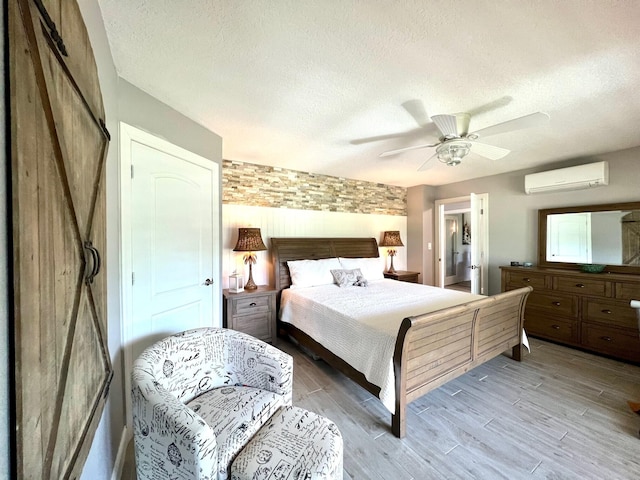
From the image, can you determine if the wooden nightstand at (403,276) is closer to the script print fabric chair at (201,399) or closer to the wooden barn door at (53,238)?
the script print fabric chair at (201,399)

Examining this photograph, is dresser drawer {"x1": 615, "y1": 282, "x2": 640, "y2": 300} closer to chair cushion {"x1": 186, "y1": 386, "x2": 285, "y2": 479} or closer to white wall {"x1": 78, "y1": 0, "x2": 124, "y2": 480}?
chair cushion {"x1": 186, "y1": 386, "x2": 285, "y2": 479}

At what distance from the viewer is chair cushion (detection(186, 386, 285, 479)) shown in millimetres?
1187

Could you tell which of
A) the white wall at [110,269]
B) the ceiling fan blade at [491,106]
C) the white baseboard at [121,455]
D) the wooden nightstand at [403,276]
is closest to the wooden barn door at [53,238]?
the white wall at [110,269]

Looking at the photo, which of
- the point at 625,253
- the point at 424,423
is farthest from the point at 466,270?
the point at 424,423

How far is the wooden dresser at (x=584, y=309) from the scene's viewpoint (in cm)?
272

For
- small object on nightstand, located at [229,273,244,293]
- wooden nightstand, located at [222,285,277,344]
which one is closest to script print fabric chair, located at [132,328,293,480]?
wooden nightstand, located at [222,285,277,344]

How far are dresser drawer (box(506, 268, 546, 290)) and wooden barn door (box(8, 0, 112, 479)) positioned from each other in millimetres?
4415

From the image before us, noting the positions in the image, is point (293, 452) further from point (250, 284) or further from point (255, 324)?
point (250, 284)

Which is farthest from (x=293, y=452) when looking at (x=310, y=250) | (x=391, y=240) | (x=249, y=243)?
(x=391, y=240)

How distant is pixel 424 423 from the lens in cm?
190

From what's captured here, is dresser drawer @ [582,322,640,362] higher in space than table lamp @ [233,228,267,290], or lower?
lower

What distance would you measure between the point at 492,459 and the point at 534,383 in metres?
1.19

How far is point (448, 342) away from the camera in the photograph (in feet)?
6.80

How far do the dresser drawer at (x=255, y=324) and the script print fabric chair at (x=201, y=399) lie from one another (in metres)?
1.28
